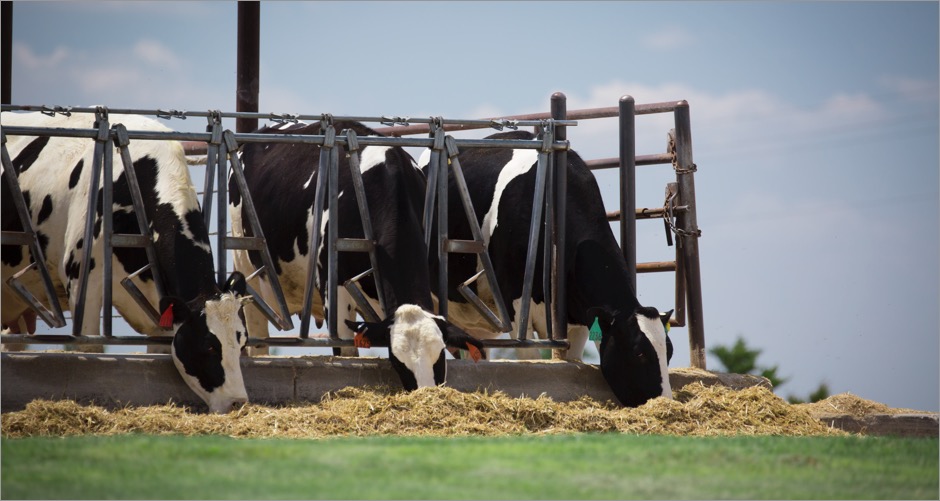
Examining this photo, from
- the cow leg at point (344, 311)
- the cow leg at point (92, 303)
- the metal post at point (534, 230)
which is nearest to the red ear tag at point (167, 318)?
the cow leg at point (92, 303)

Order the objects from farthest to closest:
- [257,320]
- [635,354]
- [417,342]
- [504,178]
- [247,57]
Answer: [247,57] < [257,320] < [504,178] < [635,354] < [417,342]

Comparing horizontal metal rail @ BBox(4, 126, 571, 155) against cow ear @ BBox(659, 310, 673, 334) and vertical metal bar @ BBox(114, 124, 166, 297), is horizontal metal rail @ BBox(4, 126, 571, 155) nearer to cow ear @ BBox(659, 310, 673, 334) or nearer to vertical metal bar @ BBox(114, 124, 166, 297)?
vertical metal bar @ BBox(114, 124, 166, 297)

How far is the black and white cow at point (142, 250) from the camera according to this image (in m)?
10.4

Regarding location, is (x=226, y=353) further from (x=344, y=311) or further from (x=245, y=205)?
(x=344, y=311)

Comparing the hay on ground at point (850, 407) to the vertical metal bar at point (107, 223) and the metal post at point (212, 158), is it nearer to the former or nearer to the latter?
the metal post at point (212, 158)

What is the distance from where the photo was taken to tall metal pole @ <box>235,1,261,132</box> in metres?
15.9

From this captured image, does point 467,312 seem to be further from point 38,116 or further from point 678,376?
point 38,116

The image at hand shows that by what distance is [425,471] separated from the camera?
673 cm

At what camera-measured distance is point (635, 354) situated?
11.7 metres

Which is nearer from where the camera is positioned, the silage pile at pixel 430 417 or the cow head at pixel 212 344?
the silage pile at pixel 430 417

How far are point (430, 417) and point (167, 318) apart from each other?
2519mm

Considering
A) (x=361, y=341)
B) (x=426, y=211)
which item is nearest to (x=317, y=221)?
(x=426, y=211)

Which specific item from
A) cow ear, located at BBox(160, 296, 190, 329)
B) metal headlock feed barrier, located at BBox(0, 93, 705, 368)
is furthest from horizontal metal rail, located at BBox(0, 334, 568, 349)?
cow ear, located at BBox(160, 296, 190, 329)

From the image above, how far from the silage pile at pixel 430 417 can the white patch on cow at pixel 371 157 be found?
9.44ft
